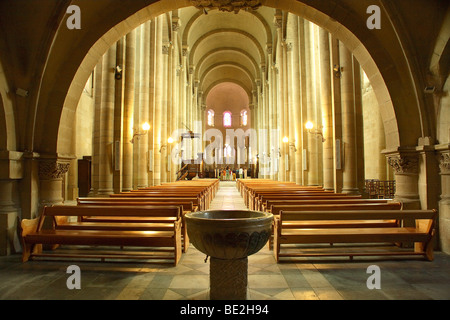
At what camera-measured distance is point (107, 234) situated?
16.9ft

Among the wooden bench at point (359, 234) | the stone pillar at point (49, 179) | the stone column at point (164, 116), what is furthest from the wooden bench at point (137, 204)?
the stone column at point (164, 116)

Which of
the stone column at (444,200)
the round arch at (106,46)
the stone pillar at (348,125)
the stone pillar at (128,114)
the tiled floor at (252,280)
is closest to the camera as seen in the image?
the tiled floor at (252,280)

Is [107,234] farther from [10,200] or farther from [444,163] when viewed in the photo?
[444,163]

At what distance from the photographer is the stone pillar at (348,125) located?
995 centimetres

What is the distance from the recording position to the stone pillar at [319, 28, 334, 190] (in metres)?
11.0

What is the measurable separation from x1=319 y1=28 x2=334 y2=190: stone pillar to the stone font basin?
8.32m

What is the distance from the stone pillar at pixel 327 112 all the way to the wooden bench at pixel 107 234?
23.8 feet

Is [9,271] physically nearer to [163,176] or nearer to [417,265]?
[417,265]

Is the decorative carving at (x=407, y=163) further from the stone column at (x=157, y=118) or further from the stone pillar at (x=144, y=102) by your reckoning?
the stone column at (x=157, y=118)

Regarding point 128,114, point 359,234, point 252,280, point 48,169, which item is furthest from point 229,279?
point 128,114

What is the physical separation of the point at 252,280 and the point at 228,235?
51.7 inches

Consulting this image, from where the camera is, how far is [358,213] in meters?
5.09

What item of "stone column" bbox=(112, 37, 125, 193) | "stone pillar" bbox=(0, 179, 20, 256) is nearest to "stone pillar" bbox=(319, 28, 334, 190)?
"stone column" bbox=(112, 37, 125, 193)

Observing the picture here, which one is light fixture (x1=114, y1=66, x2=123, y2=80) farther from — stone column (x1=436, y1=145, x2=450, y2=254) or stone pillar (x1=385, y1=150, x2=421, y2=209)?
stone column (x1=436, y1=145, x2=450, y2=254)
